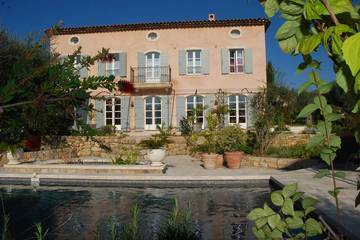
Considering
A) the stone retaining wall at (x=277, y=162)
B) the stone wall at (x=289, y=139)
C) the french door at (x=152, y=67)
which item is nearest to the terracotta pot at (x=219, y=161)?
the stone retaining wall at (x=277, y=162)

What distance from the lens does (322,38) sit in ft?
2.60

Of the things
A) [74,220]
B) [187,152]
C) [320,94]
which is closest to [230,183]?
[74,220]

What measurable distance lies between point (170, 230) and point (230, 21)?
19.6 meters

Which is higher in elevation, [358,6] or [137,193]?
[358,6]

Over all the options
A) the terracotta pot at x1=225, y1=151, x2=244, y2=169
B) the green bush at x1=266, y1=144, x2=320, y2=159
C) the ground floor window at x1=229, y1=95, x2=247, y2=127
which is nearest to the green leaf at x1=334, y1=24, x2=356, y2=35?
the terracotta pot at x1=225, y1=151, x2=244, y2=169

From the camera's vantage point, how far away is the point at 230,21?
22.1 meters

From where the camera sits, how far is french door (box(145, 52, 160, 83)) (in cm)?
2248

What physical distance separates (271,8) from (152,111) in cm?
2176

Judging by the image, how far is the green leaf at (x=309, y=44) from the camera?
2.63ft

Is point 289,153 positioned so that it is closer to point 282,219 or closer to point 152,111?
point 152,111

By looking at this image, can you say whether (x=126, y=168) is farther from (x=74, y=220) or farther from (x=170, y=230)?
(x=170, y=230)

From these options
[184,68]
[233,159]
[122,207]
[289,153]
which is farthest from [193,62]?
[122,207]

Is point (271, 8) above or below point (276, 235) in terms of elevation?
above

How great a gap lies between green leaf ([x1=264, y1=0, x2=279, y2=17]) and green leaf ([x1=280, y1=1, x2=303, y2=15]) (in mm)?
22
